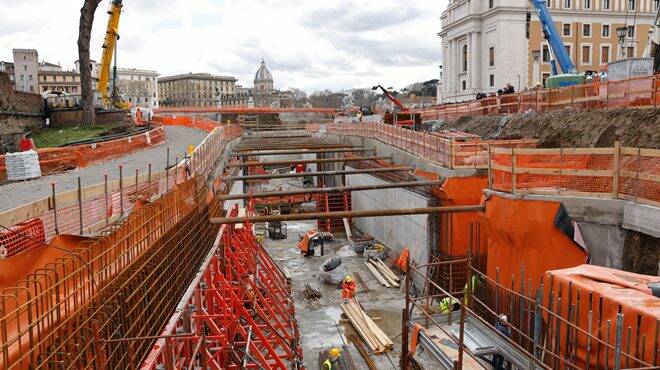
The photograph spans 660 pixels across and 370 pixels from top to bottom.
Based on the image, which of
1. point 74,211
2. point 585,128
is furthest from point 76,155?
point 585,128

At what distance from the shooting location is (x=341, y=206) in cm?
2909

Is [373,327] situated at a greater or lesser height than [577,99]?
lesser

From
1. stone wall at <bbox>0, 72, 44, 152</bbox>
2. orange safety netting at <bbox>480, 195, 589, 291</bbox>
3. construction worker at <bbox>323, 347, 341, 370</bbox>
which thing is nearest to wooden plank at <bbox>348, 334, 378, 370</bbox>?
construction worker at <bbox>323, 347, 341, 370</bbox>

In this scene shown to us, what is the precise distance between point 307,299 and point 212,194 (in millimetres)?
5001

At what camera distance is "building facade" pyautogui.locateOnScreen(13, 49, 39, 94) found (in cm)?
8304

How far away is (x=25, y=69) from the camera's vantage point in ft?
282

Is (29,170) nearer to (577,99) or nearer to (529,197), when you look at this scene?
(529,197)

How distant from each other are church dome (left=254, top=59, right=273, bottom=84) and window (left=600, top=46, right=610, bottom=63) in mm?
119077

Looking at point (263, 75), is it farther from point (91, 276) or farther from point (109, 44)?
point (91, 276)

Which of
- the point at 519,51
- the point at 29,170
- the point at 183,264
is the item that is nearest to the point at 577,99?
the point at 183,264

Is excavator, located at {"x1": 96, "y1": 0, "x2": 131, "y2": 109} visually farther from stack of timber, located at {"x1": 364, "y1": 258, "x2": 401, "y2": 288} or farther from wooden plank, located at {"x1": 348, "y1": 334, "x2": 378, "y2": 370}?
wooden plank, located at {"x1": 348, "y1": 334, "x2": 378, "y2": 370}

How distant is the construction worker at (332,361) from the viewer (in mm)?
11156

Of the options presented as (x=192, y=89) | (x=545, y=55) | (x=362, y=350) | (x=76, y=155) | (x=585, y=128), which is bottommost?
(x=362, y=350)

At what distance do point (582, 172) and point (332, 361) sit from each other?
24.3 feet
